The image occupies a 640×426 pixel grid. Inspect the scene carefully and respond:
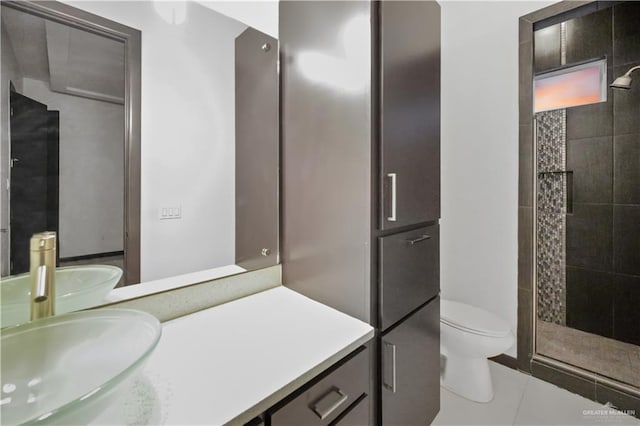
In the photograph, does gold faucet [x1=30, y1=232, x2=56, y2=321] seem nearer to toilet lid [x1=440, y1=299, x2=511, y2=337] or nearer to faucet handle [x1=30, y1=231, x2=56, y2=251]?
faucet handle [x1=30, y1=231, x2=56, y2=251]

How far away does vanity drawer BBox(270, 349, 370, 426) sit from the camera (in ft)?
2.37

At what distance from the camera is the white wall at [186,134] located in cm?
101

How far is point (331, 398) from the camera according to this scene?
2.71 ft

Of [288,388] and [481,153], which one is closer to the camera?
[288,388]

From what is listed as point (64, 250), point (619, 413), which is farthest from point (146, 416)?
point (619, 413)

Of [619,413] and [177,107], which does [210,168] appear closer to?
[177,107]

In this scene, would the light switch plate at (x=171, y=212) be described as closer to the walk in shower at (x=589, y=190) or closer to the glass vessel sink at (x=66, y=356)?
the glass vessel sink at (x=66, y=356)

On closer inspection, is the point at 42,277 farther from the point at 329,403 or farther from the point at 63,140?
the point at 329,403

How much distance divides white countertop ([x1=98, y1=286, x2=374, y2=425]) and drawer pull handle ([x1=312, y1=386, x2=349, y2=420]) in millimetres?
101

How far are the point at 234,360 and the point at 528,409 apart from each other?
1869 millimetres

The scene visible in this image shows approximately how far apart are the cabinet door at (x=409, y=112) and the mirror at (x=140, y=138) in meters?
0.52

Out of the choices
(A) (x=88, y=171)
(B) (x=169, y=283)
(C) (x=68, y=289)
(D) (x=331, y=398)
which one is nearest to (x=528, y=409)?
(D) (x=331, y=398)

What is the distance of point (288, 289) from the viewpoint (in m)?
1.36

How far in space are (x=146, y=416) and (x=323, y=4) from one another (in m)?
1.42
